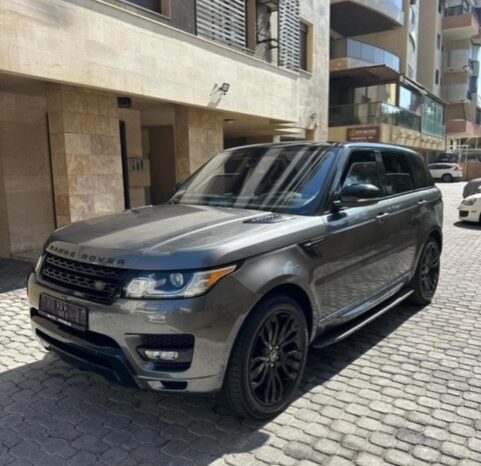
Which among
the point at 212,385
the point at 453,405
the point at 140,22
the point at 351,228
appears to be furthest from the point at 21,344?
the point at 140,22

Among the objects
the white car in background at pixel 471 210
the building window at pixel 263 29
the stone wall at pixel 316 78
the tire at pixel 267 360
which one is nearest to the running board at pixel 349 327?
the tire at pixel 267 360

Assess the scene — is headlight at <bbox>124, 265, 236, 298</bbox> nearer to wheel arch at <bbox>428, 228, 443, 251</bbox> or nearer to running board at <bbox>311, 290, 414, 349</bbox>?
running board at <bbox>311, 290, 414, 349</bbox>

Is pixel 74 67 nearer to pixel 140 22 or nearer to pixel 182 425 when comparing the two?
pixel 140 22

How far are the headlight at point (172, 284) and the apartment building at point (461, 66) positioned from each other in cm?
4740

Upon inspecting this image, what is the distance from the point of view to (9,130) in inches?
310

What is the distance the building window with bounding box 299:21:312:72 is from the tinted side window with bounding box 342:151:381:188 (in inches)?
598

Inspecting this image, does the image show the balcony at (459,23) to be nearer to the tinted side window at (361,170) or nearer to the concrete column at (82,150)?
the concrete column at (82,150)

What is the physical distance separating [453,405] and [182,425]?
187 centimetres

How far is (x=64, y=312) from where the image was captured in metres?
2.87

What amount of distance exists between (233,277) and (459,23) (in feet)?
167

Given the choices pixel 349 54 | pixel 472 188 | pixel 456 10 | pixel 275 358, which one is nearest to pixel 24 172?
pixel 275 358

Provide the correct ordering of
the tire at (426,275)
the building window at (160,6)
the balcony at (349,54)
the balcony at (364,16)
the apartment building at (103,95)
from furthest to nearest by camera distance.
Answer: the balcony at (364,16), the balcony at (349,54), the building window at (160,6), the apartment building at (103,95), the tire at (426,275)

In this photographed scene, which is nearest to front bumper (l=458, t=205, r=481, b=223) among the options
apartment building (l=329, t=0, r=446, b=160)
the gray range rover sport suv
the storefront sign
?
the gray range rover sport suv

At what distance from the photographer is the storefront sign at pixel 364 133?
2470 cm
